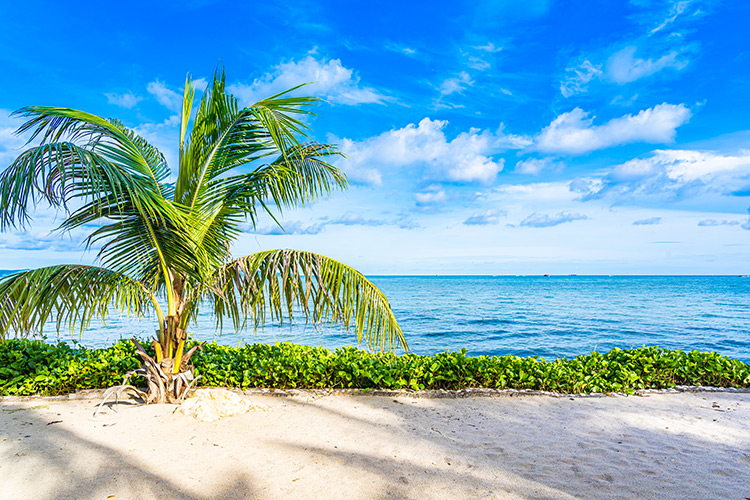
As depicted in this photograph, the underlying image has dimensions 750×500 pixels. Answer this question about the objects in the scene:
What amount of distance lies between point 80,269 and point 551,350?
15983 mm

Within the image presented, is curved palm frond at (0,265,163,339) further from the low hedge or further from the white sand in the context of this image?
the low hedge

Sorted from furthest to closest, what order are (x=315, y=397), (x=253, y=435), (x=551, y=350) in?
(x=551, y=350)
(x=315, y=397)
(x=253, y=435)

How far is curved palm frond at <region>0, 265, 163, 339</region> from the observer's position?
4.79 m

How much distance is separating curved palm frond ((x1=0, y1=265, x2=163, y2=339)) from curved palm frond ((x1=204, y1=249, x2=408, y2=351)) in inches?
43.0

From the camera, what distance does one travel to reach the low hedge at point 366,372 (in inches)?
259

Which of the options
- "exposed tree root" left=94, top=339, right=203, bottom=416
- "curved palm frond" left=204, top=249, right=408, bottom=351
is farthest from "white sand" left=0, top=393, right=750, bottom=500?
"curved palm frond" left=204, top=249, right=408, bottom=351

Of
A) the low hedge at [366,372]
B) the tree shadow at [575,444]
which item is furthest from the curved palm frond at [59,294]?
the tree shadow at [575,444]

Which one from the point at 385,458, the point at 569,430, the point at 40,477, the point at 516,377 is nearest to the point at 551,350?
the point at 516,377

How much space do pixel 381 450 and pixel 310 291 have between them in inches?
81.7

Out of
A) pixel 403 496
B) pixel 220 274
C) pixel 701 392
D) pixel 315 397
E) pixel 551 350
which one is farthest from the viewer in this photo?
pixel 551 350

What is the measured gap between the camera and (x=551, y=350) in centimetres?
1623

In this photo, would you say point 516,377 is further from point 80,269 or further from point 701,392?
point 80,269

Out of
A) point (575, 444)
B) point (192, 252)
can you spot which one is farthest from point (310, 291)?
point (575, 444)

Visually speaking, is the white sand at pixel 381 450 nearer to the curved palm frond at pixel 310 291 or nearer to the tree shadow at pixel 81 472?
the tree shadow at pixel 81 472
